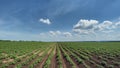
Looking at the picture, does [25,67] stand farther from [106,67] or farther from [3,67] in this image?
[106,67]

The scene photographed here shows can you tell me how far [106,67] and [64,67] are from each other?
4127 millimetres

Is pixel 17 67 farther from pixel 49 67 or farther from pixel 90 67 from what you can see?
pixel 90 67

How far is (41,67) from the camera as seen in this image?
534 inches

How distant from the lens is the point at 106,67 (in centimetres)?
1370

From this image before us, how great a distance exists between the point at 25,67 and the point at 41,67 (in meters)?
1.57

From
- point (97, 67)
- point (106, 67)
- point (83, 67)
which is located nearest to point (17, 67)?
point (83, 67)

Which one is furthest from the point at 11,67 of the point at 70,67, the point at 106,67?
the point at 106,67

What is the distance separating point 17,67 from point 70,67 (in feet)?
16.9

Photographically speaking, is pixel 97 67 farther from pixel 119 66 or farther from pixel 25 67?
pixel 25 67

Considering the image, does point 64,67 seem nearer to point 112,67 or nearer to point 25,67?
point 25,67

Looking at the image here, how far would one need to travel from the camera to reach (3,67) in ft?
43.9

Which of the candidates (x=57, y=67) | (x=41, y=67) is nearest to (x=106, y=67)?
(x=57, y=67)

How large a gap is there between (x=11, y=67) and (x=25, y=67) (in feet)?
4.76

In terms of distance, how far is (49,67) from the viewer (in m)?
13.6
